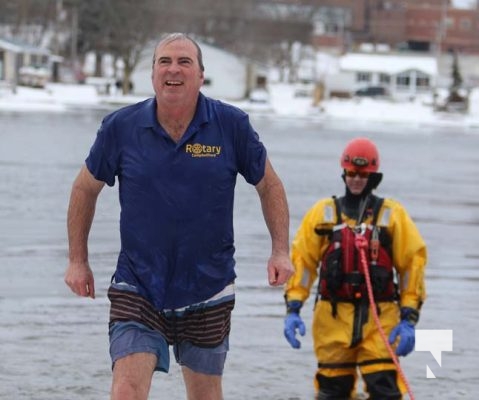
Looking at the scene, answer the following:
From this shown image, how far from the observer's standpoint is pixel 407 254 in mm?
7840

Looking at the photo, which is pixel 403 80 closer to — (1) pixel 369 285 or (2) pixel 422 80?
(2) pixel 422 80

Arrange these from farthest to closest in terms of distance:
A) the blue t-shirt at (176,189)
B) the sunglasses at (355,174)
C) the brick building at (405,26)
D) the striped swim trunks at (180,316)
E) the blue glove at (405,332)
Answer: the brick building at (405,26), the sunglasses at (355,174), the blue glove at (405,332), the striped swim trunks at (180,316), the blue t-shirt at (176,189)

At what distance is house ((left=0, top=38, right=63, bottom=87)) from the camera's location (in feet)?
284

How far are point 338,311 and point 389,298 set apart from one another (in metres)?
0.28

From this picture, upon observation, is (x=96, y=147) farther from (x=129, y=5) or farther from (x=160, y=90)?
(x=129, y=5)

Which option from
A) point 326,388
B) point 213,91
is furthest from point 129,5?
point 326,388

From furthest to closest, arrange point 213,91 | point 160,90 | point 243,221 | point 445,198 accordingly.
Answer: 1. point 213,91
2. point 445,198
3. point 243,221
4. point 160,90

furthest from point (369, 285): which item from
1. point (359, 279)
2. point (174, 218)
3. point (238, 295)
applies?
point (238, 295)

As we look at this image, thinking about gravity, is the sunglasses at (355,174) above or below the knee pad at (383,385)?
above

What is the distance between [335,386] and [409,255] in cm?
86

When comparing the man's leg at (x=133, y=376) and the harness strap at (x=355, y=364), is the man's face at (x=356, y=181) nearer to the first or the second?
the harness strap at (x=355, y=364)

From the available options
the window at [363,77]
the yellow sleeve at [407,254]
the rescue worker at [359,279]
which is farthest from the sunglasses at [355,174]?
the window at [363,77]

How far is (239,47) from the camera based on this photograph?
412ft

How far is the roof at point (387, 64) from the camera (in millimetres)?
122250
